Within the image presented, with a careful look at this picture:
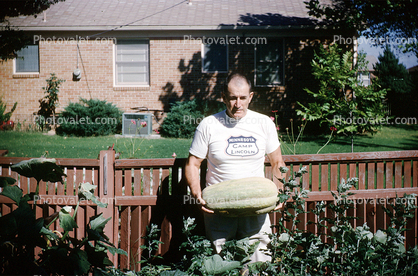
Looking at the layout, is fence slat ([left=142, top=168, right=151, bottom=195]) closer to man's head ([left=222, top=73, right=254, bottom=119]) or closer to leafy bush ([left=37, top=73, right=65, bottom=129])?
man's head ([left=222, top=73, right=254, bottom=119])

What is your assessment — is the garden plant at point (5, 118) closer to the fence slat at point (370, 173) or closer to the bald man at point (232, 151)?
the bald man at point (232, 151)

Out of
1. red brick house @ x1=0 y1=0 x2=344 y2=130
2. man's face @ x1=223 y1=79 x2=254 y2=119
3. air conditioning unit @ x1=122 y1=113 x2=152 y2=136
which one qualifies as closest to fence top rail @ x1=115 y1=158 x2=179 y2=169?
man's face @ x1=223 y1=79 x2=254 y2=119

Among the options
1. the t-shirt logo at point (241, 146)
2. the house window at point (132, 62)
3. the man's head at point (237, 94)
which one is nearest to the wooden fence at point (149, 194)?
the t-shirt logo at point (241, 146)

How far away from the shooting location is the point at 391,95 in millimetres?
18984

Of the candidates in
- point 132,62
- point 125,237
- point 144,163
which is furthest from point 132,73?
point 125,237

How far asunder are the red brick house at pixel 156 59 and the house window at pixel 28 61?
0.12ft

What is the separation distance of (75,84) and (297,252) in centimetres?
1284

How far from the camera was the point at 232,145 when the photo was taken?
2461 millimetres

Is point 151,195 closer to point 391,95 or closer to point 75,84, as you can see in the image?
point 75,84

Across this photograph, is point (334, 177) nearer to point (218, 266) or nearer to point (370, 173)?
point (370, 173)

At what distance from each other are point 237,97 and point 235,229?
1087mm

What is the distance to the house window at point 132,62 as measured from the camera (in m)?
12.9

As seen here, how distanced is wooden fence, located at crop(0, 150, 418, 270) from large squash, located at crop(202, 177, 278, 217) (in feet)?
2.24

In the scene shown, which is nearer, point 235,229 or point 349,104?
point 235,229
